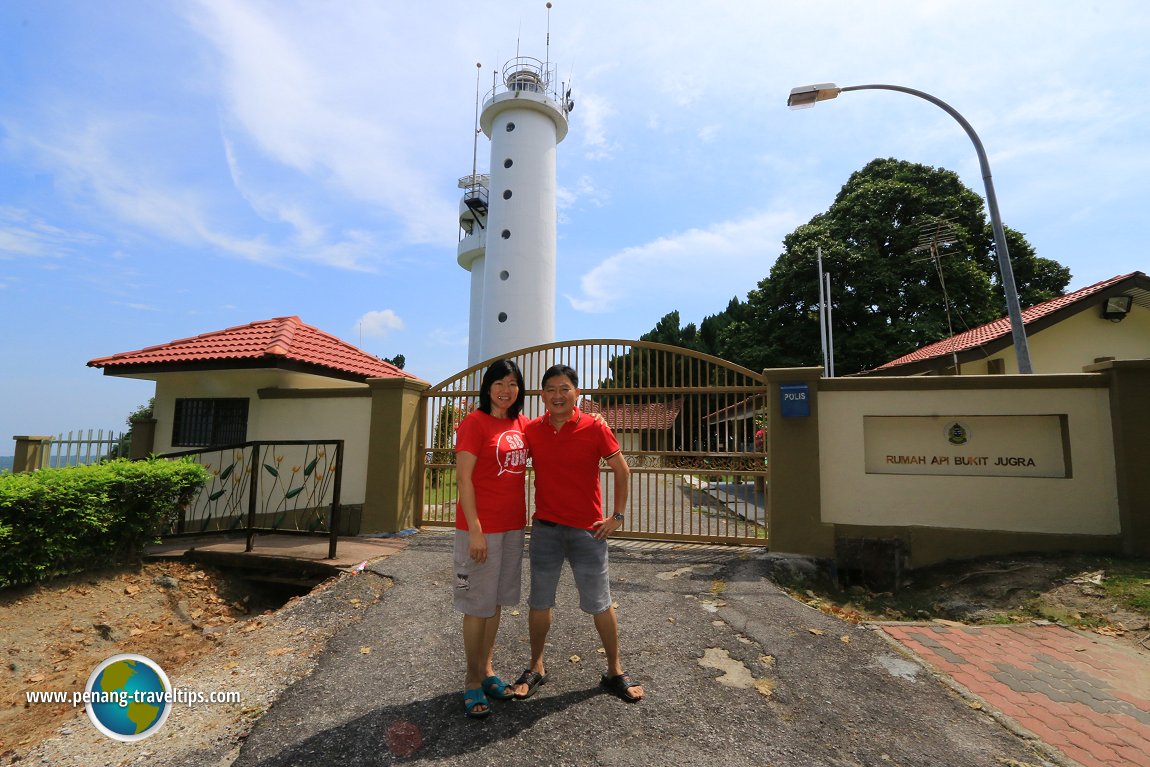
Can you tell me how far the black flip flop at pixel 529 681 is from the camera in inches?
115

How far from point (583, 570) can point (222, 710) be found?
2.12 metres

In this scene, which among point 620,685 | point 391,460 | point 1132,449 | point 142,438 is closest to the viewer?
point 620,685

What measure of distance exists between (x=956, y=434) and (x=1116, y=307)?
9079mm

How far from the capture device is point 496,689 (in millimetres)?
2828

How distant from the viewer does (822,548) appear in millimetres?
5852

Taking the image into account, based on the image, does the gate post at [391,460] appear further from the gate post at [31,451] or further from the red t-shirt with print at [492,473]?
the gate post at [31,451]

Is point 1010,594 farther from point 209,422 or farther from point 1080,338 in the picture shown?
point 209,422

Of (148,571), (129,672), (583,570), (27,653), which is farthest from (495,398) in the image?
(148,571)

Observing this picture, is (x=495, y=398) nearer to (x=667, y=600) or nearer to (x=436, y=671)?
(x=436, y=671)

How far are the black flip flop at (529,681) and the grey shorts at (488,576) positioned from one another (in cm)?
51

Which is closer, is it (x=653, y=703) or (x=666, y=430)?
(x=653, y=703)

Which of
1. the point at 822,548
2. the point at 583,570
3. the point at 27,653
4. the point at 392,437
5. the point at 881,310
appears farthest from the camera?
the point at 881,310

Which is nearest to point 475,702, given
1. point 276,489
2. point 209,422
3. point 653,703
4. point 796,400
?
point 653,703

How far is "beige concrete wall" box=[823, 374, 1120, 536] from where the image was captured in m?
5.45
